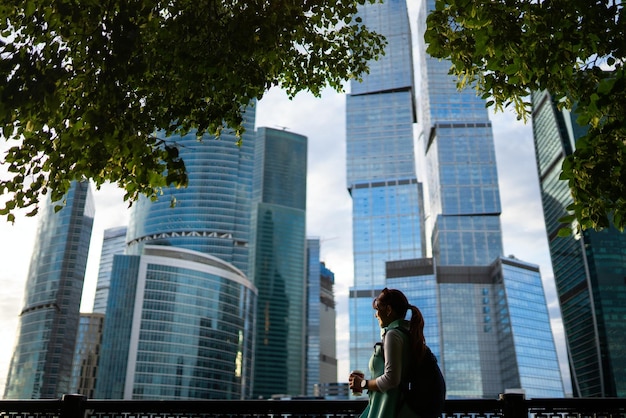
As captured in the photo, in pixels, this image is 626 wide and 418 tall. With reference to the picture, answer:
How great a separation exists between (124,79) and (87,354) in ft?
531

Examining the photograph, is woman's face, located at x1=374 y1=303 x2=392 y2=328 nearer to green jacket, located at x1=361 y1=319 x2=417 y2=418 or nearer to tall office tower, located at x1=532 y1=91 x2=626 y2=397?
green jacket, located at x1=361 y1=319 x2=417 y2=418

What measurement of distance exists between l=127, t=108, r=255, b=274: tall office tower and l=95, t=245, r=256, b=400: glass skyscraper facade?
82.8 ft

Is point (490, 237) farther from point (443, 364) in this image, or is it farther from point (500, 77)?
point (500, 77)

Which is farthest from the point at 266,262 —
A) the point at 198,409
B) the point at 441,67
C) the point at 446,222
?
the point at 198,409

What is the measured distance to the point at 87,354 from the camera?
14875 centimetres

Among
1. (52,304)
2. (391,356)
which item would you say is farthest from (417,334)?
(52,304)

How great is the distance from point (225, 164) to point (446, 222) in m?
73.1

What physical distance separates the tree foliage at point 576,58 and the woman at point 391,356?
7.62ft

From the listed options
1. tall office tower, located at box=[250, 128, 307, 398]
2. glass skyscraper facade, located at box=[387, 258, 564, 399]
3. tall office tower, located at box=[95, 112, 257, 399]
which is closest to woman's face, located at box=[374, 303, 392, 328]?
tall office tower, located at box=[95, 112, 257, 399]

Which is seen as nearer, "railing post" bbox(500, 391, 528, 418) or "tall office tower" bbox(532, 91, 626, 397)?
"railing post" bbox(500, 391, 528, 418)

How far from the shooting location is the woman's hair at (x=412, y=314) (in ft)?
12.8

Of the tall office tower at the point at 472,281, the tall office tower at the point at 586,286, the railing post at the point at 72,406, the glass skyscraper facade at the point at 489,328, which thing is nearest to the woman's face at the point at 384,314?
the railing post at the point at 72,406

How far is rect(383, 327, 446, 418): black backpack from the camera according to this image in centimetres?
384

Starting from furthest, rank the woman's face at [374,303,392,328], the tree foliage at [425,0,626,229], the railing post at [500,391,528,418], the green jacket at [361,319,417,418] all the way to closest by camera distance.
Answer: the railing post at [500,391,528,418], the tree foliage at [425,0,626,229], the woman's face at [374,303,392,328], the green jacket at [361,319,417,418]
